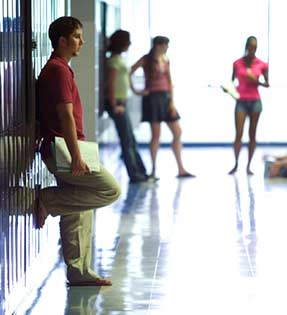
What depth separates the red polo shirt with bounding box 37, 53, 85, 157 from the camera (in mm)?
6827

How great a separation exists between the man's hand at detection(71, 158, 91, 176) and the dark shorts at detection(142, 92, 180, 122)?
6677 millimetres

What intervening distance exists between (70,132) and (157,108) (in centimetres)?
685

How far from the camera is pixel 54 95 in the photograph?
22.5 ft

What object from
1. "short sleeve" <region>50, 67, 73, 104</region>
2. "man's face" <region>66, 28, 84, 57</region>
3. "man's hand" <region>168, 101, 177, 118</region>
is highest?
"man's face" <region>66, 28, 84, 57</region>

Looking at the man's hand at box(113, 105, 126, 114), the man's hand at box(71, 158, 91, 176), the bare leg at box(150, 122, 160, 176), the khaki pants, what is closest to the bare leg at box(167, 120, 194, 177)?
the bare leg at box(150, 122, 160, 176)

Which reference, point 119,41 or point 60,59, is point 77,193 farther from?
point 119,41

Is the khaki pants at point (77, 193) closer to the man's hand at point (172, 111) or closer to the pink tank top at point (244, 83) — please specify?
the man's hand at point (172, 111)

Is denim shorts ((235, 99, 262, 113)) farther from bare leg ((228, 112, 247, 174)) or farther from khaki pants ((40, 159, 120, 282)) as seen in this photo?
khaki pants ((40, 159, 120, 282))

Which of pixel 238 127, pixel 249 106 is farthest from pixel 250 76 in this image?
pixel 238 127

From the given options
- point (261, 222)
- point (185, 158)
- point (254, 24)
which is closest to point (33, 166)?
point (261, 222)

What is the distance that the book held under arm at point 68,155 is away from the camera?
270 inches

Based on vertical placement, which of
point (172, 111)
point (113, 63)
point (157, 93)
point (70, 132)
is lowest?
point (172, 111)

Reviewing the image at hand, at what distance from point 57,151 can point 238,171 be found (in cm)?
777

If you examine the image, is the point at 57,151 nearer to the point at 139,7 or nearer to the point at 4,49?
the point at 4,49
